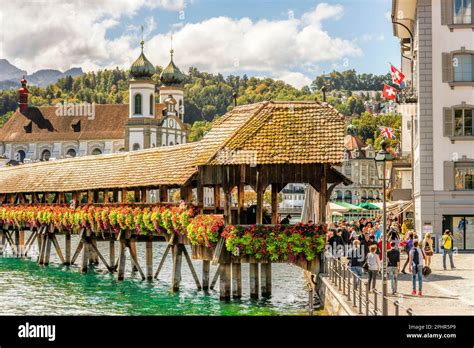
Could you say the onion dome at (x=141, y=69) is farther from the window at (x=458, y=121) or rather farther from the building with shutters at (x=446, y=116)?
the window at (x=458, y=121)

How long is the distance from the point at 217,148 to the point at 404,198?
2314 cm

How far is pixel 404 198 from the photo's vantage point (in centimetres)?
4956

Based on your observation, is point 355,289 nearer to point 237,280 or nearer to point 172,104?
point 237,280

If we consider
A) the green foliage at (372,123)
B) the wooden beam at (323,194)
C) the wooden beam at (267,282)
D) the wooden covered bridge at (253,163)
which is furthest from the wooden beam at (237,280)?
the green foliage at (372,123)

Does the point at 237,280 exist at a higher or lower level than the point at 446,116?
lower

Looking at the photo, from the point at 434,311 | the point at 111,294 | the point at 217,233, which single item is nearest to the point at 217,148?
the point at 217,233

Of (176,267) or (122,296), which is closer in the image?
(176,267)

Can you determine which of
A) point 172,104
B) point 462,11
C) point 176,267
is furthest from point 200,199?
point 172,104

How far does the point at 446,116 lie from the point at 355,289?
20.5 m

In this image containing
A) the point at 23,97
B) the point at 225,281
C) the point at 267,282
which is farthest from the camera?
the point at 23,97

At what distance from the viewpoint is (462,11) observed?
128ft

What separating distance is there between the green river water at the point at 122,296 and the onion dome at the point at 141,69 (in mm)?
81425

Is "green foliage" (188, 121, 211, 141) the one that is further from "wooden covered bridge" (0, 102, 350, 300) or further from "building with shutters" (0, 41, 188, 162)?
"wooden covered bridge" (0, 102, 350, 300)
